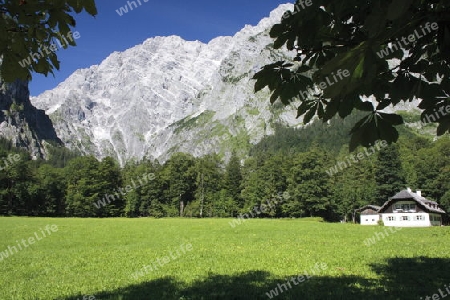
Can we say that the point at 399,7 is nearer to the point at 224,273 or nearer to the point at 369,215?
the point at 224,273

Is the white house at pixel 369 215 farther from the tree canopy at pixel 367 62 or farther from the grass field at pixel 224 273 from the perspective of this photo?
the tree canopy at pixel 367 62

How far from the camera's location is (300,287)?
10.2 meters

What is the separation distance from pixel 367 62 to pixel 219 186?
104m

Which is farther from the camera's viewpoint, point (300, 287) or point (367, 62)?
point (300, 287)

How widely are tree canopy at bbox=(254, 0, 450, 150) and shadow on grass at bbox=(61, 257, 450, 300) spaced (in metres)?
7.00

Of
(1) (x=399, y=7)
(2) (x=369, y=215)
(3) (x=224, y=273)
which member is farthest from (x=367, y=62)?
(2) (x=369, y=215)

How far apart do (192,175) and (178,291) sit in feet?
321

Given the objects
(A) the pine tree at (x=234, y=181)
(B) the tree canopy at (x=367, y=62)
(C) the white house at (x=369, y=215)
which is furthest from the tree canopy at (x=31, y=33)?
(A) the pine tree at (x=234, y=181)

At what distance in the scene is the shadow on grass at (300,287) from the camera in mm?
9273

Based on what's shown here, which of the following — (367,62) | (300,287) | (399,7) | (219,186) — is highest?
(219,186)

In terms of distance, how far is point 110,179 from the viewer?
101 m

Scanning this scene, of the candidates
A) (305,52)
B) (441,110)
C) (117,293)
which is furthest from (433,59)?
(117,293)

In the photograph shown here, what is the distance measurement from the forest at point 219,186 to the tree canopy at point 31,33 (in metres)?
82.2

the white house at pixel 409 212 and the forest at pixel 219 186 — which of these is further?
the forest at pixel 219 186
